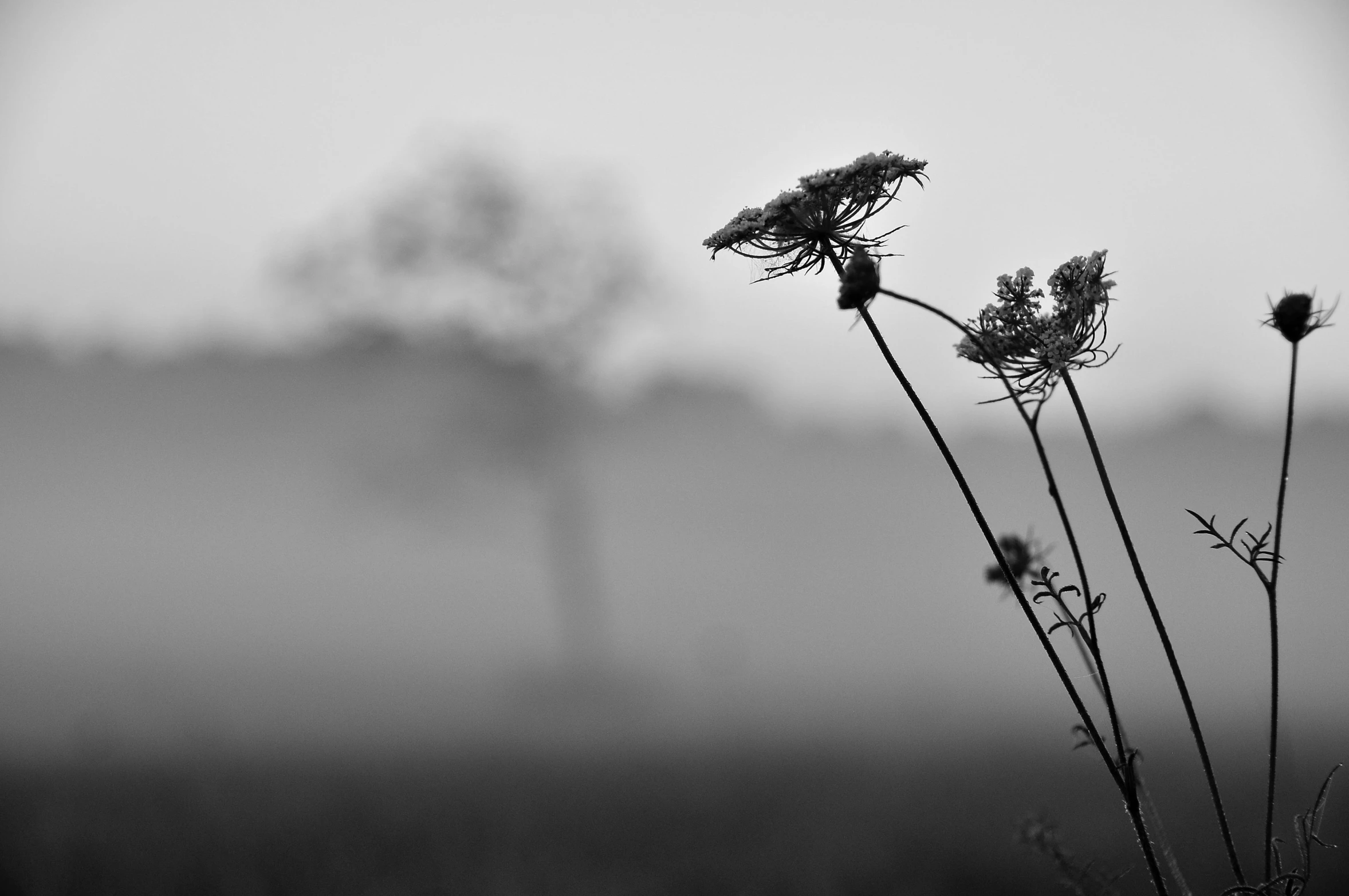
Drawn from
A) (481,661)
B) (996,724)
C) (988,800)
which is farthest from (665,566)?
(988,800)

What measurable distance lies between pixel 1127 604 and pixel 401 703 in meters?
11.7

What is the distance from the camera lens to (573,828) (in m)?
5.43

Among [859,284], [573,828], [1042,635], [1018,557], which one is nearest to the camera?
[1042,635]

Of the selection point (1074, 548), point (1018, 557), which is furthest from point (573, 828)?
point (1074, 548)

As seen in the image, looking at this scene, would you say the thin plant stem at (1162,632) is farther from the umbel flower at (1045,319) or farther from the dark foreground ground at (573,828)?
the dark foreground ground at (573,828)

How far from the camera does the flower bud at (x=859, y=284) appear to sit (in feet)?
Answer: 3.66

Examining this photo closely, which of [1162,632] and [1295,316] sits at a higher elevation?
[1295,316]

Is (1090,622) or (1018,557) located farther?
(1018,557)

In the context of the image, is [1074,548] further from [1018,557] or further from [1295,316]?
[1018,557]

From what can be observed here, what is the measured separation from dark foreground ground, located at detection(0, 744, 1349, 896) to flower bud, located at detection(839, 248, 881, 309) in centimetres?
195

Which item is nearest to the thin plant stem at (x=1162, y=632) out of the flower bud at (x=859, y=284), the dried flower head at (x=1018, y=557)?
the flower bud at (x=859, y=284)

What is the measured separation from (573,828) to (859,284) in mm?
5114

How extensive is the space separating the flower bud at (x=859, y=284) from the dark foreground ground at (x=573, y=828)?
6.40 feet

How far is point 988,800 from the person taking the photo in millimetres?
6195
